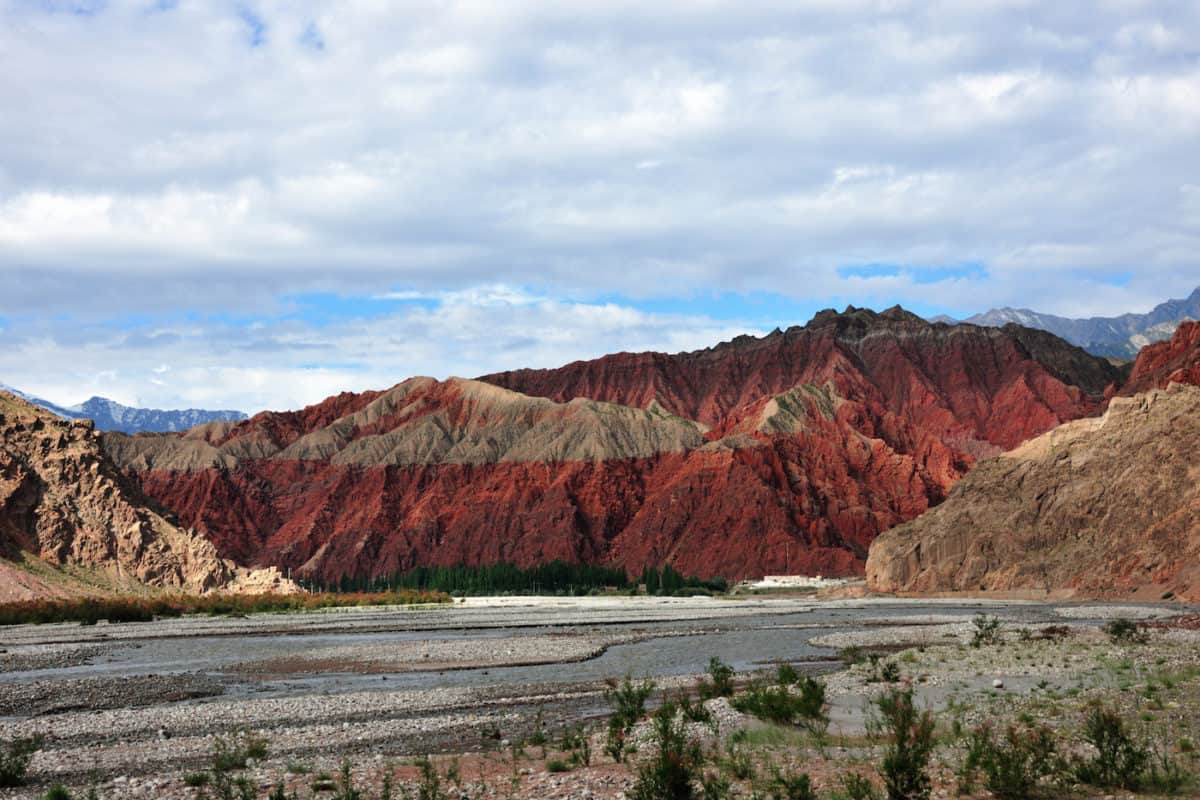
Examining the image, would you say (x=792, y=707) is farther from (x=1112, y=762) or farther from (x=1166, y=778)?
(x=1166, y=778)

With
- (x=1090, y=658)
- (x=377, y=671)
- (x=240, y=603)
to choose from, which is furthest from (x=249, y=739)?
(x=240, y=603)

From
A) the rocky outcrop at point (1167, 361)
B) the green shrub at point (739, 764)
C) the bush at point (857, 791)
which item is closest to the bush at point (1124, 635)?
the green shrub at point (739, 764)

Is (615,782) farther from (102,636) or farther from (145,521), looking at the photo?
(145,521)

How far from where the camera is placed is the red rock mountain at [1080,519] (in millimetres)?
92312

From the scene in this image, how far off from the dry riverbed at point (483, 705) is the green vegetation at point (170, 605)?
1543 cm

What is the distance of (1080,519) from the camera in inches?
4087

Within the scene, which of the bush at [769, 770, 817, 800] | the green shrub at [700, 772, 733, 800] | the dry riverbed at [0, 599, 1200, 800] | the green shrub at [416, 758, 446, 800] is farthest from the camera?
the dry riverbed at [0, 599, 1200, 800]

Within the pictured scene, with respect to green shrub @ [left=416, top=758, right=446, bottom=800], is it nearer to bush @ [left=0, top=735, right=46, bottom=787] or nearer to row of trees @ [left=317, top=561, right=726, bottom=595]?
bush @ [left=0, top=735, right=46, bottom=787]

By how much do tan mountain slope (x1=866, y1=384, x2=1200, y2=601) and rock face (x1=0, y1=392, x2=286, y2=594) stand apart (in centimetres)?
7302

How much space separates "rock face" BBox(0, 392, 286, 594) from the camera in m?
94.8

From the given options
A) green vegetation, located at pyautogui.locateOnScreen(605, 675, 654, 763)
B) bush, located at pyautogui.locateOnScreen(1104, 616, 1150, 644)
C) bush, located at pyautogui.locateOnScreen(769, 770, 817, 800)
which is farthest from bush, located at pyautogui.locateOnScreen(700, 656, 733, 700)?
bush, located at pyautogui.locateOnScreen(1104, 616, 1150, 644)

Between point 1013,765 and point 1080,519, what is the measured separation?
96516mm

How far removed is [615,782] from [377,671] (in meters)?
27.8

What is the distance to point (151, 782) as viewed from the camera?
19.9 metres
